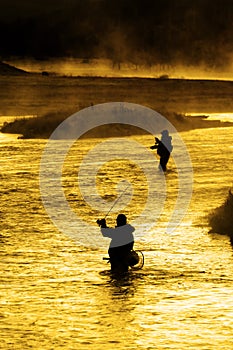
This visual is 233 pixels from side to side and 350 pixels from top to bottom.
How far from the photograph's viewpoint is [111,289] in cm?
1995

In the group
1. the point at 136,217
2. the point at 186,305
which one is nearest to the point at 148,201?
the point at 136,217

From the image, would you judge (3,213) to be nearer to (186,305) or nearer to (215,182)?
(215,182)

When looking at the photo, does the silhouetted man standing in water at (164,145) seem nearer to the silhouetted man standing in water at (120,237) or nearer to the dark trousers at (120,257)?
the dark trousers at (120,257)

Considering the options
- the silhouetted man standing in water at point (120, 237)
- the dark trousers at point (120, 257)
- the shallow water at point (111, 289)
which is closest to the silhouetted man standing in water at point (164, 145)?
the shallow water at point (111, 289)

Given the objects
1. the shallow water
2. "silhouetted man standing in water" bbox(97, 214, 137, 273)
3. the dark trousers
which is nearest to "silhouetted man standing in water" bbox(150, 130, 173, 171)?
the shallow water

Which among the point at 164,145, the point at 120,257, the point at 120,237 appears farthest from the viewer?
the point at 164,145

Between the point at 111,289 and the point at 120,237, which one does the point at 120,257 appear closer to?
the point at 120,237

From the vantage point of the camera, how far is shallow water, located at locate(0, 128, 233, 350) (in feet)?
56.0

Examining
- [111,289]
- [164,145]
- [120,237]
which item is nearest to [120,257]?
[120,237]

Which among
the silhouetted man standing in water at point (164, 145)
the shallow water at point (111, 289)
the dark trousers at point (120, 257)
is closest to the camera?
the shallow water at point (111, 289)

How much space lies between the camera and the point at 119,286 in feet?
66.3

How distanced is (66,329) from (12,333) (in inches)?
34.6

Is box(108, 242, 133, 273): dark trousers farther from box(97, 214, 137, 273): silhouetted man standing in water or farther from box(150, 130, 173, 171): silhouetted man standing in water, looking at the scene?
box(150, 130, 173, 171): silhouetted man standing in water

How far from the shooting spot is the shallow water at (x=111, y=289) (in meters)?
17.1
